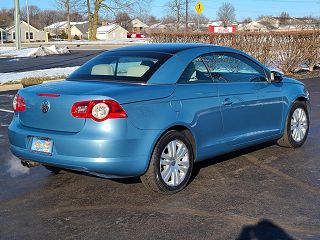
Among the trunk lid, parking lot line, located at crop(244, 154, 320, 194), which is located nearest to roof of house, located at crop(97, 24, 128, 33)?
parking lot line, located at crop(244, 154, 320, 194)

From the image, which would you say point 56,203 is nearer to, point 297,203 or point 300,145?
point 297,203

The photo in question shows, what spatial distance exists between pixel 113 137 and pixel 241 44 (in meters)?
14.0

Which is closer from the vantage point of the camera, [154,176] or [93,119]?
[93,119]

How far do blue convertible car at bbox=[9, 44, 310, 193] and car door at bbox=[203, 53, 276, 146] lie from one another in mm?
12

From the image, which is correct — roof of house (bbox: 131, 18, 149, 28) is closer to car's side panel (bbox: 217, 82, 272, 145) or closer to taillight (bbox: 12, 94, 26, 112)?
car's side panel (bbox: 217, 82, 272, 145)

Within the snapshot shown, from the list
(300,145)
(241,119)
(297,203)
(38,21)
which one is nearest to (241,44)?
(300,145)

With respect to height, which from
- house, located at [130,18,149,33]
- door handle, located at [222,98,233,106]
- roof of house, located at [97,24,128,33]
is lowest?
door handle, located at [222,98,233,106]

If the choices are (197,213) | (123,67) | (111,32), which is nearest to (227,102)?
(123,67)

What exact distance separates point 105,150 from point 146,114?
541 mm

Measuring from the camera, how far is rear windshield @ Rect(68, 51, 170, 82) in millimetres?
5254

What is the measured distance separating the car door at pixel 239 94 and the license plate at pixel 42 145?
1.98 meters

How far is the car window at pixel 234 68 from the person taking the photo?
6043 millimetres

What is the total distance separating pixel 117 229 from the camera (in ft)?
13.6

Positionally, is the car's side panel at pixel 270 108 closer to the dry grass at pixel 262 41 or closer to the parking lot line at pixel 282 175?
the parking lot line at pixel 282 175
